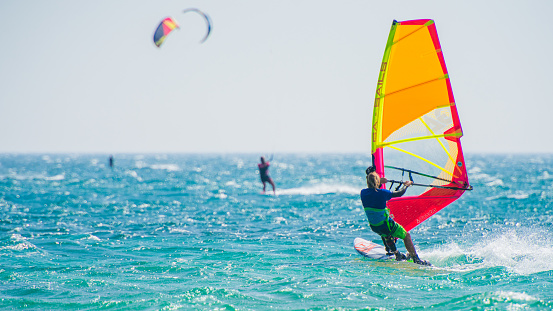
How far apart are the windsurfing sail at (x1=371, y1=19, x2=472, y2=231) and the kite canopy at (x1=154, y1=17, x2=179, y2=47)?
488 centimetres

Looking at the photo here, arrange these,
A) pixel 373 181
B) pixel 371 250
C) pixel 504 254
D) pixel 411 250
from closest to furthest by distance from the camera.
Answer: pixel 373 181
pixel 411 250
pixel 504 254
pixel 371 250

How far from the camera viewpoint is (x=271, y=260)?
827 centimetres

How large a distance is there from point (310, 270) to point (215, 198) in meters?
13.3

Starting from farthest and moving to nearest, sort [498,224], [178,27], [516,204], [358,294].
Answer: [516,204], [498,224], [178,27], [358,294]

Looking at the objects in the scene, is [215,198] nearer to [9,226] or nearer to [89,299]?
[9,226]

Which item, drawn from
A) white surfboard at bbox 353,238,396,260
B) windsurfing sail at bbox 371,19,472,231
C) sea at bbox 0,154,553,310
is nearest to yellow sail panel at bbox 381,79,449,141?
windsurfing sail at bbox 371,19,472,231

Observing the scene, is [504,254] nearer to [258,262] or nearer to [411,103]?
[411,103]

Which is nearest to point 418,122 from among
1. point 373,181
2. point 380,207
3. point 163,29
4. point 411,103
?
point 411,103

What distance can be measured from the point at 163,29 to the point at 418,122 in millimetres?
5716

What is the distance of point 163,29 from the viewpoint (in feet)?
34.3

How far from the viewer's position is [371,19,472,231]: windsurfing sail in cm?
786

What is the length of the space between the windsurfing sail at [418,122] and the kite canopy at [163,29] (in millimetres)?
4879

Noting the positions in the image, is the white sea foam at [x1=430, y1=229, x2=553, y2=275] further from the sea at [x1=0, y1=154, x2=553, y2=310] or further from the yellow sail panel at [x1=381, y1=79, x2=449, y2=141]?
the yellow sail panel at [x1=381, y1=79, x2=449, y2=141]

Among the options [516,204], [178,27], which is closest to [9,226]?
[178,27]
